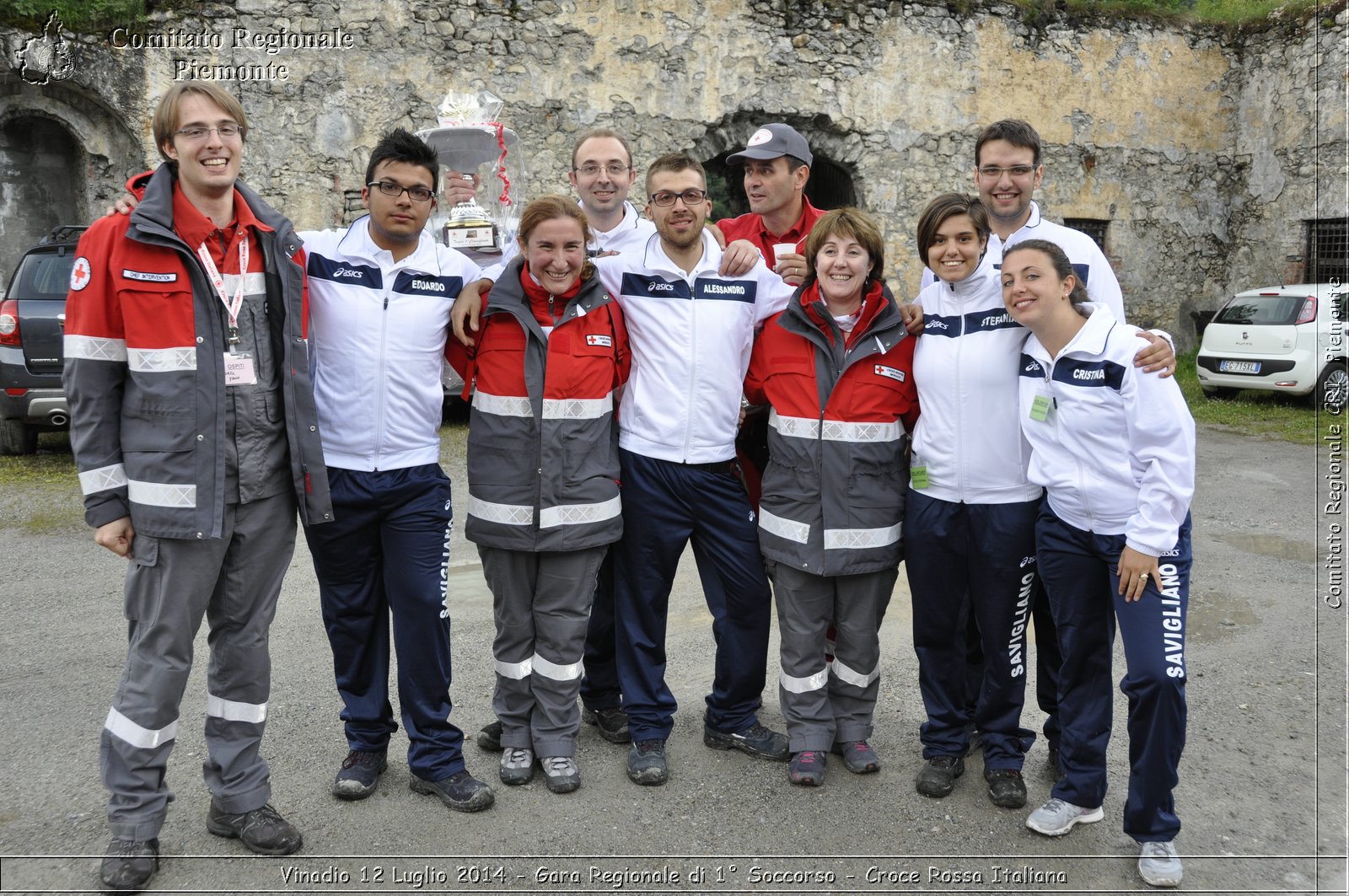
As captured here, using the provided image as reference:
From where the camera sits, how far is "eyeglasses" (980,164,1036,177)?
12.8 feet

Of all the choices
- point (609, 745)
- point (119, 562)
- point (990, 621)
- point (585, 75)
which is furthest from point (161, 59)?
point (990, 621)

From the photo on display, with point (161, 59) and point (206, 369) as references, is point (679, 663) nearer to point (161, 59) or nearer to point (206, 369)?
point (206, 369)

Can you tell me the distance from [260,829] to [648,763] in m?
1.34

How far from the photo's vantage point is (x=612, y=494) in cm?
368

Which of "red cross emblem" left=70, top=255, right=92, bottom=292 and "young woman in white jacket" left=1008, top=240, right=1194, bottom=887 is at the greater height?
"red cross emblem" left=70, top=255, right=92, bottom=292

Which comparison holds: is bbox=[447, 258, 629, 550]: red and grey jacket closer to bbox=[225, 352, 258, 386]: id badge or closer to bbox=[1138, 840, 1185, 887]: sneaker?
bbox=[225, 352, 258, 386]: id badge

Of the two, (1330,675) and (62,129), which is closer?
(1330,675)

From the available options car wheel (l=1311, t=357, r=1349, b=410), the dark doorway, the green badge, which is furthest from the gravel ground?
the dark doorway

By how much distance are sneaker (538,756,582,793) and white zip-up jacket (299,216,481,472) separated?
1.21 metres

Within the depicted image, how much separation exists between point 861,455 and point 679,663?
1.71m

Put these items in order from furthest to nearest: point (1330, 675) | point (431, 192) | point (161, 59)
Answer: point (161, 59)
point (1330, 675)
point (431, 192)

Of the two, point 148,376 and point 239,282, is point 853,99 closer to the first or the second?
point 239,282

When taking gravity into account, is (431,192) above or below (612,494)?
above

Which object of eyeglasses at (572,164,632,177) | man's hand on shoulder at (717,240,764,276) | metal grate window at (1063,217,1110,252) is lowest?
man's hand on shoulder at (717,240,764,276)
